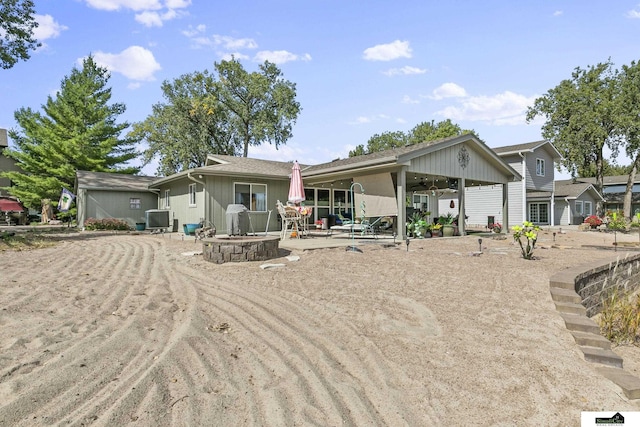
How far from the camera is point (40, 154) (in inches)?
968

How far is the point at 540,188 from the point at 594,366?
79.1ft

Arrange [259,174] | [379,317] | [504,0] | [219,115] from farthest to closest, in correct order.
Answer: [219,115]
[259,174]
[504,0]
[379,317]

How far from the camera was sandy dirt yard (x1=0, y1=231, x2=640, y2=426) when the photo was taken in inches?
87.4

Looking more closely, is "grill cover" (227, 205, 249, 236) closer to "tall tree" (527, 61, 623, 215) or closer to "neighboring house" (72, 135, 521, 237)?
"neighboring house" (72, 135, 521, 237)

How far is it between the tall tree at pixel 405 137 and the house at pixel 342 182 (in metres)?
26.2

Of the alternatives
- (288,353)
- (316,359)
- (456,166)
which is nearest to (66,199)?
(456,166)

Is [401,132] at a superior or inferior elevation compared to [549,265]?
superior

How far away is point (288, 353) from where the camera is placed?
9.72 feet

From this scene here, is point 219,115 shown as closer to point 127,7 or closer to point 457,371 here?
point 127,7

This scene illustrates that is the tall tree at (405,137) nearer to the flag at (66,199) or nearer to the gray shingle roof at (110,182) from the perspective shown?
the gray shingle roof at (110,182)

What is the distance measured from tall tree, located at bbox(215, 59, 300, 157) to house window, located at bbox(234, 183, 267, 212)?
17.9 meters

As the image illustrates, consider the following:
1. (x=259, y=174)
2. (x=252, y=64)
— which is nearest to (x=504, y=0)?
(x=259, y=174)

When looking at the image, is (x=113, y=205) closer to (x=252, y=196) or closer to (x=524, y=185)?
(x=252, y=196)

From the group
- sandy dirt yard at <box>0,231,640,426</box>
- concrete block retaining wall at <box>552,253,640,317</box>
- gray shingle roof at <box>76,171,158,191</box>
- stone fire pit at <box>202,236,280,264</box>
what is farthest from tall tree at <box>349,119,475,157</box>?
sandy dirt yard at <box>0,231,640,426</box>
